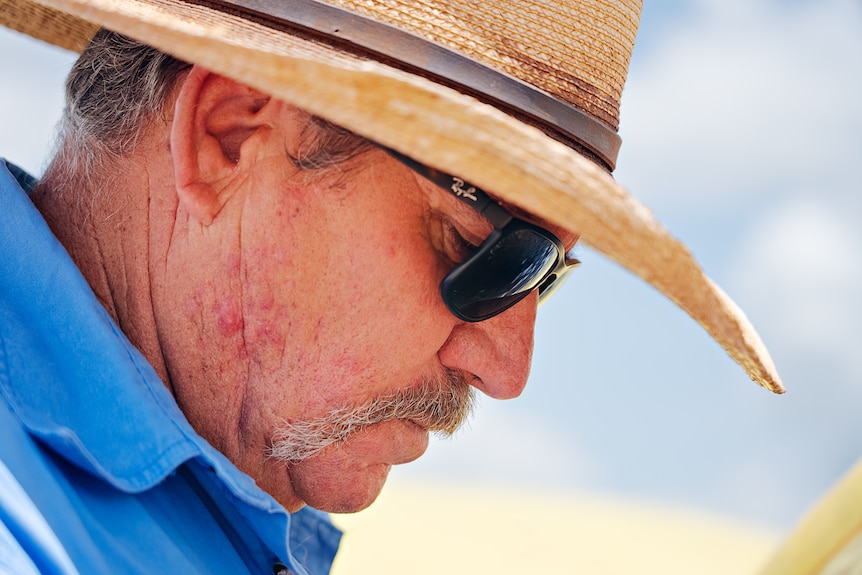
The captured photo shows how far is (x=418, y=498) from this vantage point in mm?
10039

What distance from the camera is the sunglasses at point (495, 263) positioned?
4.89 feet

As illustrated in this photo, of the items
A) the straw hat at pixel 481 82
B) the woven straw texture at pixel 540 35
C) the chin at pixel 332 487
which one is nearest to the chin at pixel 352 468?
the chin at pixel 332 487

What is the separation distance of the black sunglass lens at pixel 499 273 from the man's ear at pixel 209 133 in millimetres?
425

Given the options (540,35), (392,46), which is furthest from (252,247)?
(540,35)

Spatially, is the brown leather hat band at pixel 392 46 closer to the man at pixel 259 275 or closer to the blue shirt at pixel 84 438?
the man at pixel 259 275

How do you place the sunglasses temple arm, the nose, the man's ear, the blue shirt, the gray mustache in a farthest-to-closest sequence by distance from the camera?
the nose
the gray mustache
the man's ear
the sunglasses temple arm
the blue shirt

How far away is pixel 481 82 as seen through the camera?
133cm

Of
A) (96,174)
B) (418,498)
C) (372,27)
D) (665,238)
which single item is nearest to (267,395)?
(96,174)

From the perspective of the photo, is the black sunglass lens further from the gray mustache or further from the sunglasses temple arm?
the gray mustache

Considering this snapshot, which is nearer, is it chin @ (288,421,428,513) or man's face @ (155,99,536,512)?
man's face @ (155,99,536,512)

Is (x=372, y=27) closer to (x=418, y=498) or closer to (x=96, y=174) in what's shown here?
(x=96, y=174)

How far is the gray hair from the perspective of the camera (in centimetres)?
153

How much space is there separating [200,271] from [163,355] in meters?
0.17

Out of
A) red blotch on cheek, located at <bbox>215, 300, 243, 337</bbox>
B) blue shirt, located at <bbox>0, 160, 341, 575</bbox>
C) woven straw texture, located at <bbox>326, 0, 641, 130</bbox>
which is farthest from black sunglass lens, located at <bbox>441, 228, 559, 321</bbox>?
blue shirt, located at <bbox>0, 160, 341, 575</bbox>
